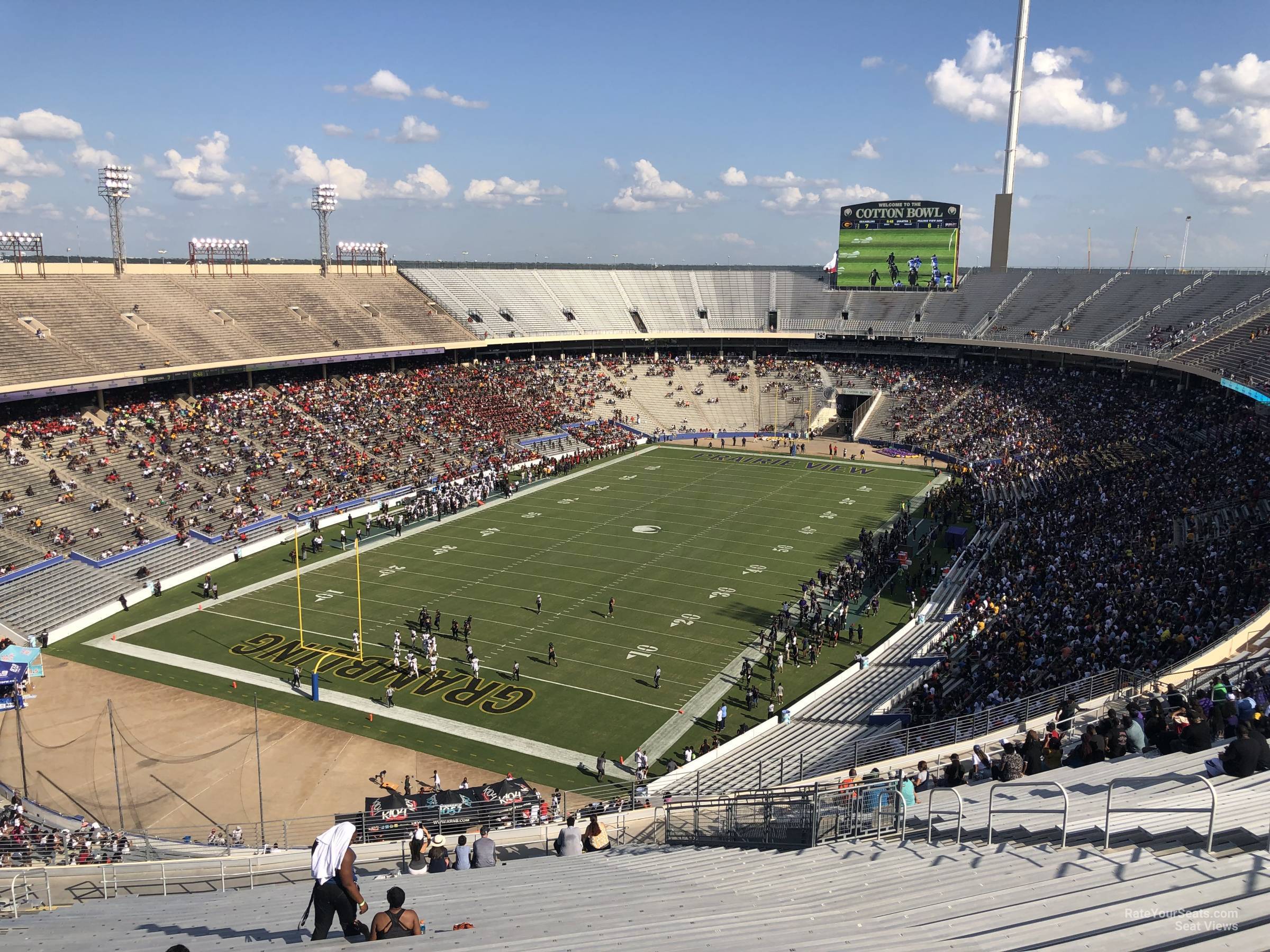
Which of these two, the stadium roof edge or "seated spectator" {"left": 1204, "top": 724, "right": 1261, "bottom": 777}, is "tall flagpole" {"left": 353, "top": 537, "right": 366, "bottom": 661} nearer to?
the stadium roof edge

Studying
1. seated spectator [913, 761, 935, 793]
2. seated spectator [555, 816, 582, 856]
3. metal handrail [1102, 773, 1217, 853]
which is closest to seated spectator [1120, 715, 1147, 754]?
seated spectator [913, 761, 935, 793]

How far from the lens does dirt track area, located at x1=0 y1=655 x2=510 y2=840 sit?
764 inches

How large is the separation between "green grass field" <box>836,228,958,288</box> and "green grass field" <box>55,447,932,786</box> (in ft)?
113

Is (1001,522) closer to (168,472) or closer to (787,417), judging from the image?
(787,417)

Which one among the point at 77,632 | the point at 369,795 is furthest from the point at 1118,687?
the point at 77,632

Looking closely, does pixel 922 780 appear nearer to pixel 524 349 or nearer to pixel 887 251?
pixel 524 349

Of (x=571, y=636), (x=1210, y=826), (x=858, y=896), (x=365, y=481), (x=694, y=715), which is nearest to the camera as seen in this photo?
(x=1210, y=826)

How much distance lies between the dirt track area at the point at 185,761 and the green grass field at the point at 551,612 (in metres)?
0.89

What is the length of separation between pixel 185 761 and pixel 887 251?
6732 centimetres

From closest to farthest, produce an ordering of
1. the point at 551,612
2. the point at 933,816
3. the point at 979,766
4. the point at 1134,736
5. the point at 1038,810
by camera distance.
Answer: the point at 1038,810 < the point at 933,816 < the point at 1134,736 < the point at 979,766 < the point at 551,612

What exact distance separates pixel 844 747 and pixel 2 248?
159ft

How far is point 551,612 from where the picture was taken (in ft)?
100

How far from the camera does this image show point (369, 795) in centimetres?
1969

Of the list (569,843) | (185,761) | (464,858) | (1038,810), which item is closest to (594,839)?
(569,843)
